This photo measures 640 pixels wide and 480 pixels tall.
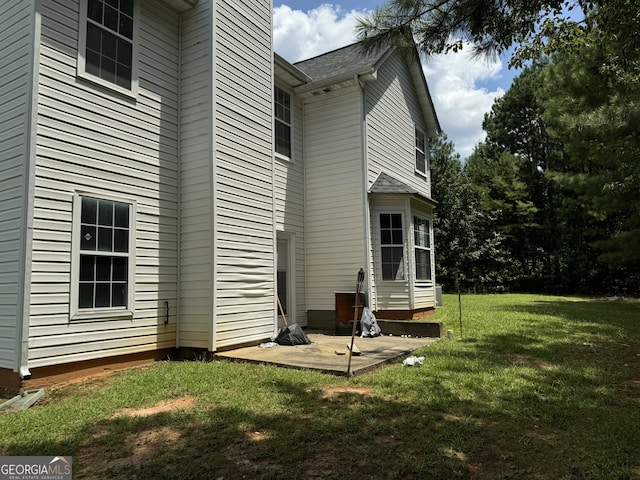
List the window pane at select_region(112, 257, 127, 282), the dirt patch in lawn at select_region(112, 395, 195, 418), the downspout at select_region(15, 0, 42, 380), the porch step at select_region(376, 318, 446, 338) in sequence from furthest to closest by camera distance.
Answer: the porch step at select_region(376, 318, 446, 338)
the window pane at select_region(112, 257, 127, 282)
the downspout at select_region(15, 0, 42, 380)
the dirt patch in lawn at select_region(112, 395, 195, 418)

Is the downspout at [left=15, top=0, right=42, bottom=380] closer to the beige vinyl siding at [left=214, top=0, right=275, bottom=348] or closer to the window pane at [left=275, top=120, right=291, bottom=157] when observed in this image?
the beige vinyl siding at [left=214, top=0, right=275, bottom=348]

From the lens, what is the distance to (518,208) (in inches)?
1041

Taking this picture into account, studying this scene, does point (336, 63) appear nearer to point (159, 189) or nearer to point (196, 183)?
point (196, 183)

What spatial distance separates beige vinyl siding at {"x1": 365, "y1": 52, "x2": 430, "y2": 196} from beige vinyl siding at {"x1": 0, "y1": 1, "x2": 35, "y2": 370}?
7.07 metres

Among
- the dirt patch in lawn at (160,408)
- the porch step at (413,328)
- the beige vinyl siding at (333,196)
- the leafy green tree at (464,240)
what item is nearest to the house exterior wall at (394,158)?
the beige vinyl siding at (333,196)

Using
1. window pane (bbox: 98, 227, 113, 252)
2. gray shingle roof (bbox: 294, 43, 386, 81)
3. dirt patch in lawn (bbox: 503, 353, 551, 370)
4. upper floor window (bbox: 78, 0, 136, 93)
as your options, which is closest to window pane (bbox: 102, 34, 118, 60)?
upper floor window (bbox: 78, 0, 136, 93)

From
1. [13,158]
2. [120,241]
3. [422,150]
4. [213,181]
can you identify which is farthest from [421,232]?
[13,158]

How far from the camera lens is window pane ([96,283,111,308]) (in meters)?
5.91

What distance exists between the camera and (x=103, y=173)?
6137 mm

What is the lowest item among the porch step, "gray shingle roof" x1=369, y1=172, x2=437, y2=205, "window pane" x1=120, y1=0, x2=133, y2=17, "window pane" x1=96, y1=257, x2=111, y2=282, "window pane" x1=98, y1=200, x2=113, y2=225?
the porch step

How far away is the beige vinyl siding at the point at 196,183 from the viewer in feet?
22.4

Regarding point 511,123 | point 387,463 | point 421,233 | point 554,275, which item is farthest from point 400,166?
point 511,123

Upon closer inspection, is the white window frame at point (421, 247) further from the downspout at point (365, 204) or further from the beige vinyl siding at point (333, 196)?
Result: the beige vinyl siding at point (333, 196)

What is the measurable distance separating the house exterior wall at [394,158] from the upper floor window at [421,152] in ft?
1.53
